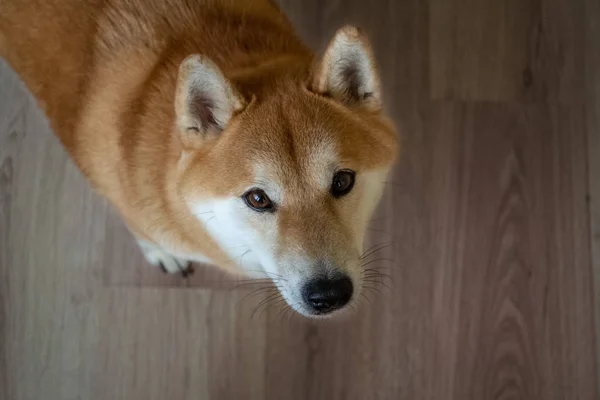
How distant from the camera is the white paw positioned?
63.9 inches

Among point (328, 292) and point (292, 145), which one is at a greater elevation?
point (292, 145)

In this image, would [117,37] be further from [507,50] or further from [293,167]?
[507,50]

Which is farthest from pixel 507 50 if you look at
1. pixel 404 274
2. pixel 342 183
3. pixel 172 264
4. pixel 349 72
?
pixel 172 264

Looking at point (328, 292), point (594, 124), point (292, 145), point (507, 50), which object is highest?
point (507, 50)

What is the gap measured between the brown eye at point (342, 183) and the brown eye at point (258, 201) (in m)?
0.13

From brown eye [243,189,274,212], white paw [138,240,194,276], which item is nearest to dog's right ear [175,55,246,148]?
brown eye [243,189,274,212]

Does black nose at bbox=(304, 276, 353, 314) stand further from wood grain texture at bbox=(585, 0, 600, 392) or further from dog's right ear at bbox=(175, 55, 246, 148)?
wood grain texture at bbox=(585, 0, 600, 392)

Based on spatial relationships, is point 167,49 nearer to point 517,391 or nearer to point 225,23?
point 225,23

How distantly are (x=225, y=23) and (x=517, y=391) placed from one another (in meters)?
1.38

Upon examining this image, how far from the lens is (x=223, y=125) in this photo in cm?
112

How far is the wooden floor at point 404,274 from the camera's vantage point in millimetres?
1668

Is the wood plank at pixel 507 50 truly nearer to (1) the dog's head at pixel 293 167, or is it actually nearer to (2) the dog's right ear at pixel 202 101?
(1) the dog's head at pixel 293 167

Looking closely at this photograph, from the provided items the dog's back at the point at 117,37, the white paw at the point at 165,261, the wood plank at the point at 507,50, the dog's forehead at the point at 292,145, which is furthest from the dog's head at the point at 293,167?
the wood plank at the point at 507,50

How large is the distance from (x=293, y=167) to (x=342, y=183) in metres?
0.12
